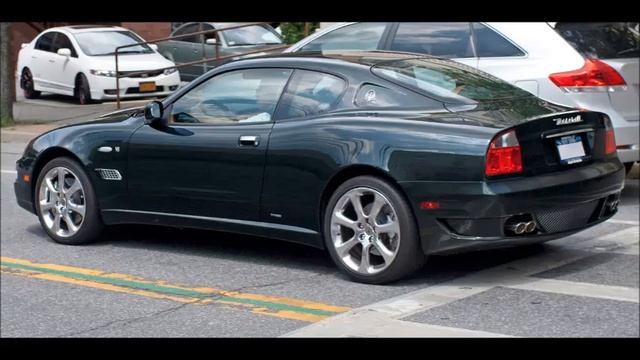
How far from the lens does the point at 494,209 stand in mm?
5441

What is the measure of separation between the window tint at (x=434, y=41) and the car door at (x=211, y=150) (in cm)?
223

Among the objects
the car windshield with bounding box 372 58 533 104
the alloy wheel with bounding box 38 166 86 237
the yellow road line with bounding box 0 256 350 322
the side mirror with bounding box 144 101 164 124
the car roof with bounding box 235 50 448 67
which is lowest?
the yellow road line with bounding box 0 256 350 322

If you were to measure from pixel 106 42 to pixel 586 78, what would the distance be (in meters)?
4.21

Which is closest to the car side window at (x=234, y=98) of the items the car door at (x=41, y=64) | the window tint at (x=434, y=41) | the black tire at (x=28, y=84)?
the car door at (x=41, y=64)

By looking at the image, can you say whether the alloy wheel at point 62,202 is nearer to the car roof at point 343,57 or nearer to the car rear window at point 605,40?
the car roof at point 343,57

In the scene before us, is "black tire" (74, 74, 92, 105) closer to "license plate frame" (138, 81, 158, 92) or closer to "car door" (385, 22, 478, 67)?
"license plate frame" (138, 81, 158, 92)

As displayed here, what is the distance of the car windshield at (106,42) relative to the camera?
7170 millimetres

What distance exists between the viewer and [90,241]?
726 cm

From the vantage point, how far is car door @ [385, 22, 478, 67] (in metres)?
8.30

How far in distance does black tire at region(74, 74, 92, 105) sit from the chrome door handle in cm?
145

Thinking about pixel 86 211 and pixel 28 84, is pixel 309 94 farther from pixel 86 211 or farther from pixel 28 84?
pixel 28 84

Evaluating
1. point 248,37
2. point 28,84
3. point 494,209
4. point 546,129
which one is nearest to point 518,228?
point 494,209

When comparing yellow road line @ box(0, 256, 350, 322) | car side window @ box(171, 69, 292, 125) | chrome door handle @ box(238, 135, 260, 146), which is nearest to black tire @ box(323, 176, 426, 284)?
yellow road line @ box(0, 256, 350, 322)
